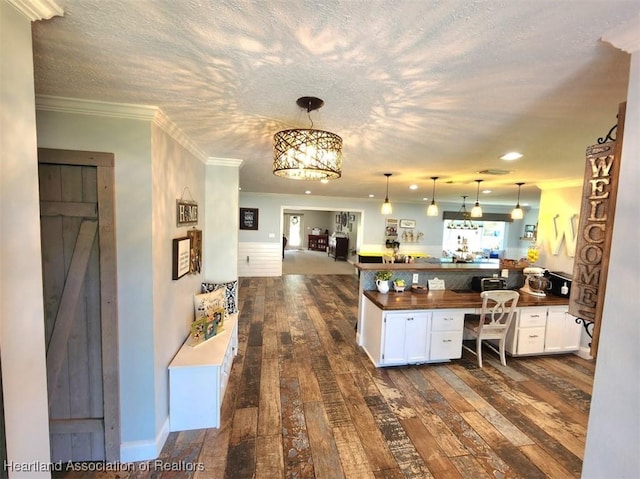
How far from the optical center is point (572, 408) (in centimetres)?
261

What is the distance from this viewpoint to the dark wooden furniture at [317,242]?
14.0 m

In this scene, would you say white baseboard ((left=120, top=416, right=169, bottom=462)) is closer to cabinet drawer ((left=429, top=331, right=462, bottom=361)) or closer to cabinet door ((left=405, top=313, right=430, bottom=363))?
cabinet door ((left=405, top=313, right=430, bottom=363))

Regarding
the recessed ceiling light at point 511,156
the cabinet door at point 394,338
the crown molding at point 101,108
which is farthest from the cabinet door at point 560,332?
the crown molding at point 101,108

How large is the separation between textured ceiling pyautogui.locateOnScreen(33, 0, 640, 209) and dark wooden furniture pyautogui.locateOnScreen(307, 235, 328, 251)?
11863mm

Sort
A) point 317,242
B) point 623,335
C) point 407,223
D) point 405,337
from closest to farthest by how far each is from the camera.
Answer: point 623,335, point 405,337, point 407,223, point 317,242

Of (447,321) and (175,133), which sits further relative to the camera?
(447,321)

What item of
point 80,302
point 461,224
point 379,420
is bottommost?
point 379,420

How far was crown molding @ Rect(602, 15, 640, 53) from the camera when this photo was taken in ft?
2.89

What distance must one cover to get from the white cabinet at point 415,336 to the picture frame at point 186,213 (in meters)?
2.24

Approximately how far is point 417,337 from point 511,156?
7.03 feet

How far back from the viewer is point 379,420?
2383 millimetres

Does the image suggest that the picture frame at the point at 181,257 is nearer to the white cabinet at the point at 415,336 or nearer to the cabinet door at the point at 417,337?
the white cabinet at the point at 415,336

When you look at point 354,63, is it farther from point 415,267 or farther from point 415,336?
point 415,267

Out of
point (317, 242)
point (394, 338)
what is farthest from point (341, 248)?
point (394, 338)
